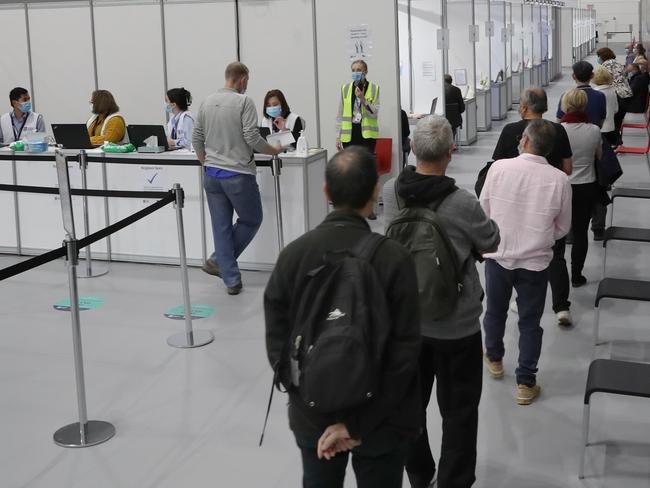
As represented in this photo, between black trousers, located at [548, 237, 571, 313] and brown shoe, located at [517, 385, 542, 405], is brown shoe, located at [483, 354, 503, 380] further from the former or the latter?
black trousers, located at [548, 237, 571, 313]

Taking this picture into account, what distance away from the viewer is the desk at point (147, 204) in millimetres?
6746

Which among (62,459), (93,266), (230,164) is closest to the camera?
(62,459)

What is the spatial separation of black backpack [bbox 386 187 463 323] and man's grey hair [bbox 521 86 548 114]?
216 centimetres

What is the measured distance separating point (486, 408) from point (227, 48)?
562 cm

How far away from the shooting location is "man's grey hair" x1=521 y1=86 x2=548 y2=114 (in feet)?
15.7

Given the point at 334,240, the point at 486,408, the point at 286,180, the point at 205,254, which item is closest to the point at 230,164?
the point at 286,180

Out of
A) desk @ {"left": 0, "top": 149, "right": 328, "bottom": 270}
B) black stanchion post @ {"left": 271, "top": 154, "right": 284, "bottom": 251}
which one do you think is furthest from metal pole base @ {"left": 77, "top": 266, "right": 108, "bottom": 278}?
black stanchion post @ {"left": 271, "top": 154, "right": 284, "bottom": 251}

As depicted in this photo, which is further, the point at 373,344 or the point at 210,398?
the point at 210,398

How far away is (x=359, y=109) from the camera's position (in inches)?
323

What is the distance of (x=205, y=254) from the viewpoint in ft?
23.0

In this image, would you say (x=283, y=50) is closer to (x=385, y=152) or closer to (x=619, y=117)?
(x=385, y=152)

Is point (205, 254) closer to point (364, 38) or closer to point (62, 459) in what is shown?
point (364, 38)

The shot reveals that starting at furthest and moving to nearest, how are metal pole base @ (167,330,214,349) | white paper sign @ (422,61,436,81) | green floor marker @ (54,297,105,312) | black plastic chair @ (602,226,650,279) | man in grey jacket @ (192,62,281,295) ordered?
white paper sign @ (422,61,436,81), green floor marker @ (54,297,105,312), man in grey jacket @ (192,62,281,295), black plastic chair @ (602,226,650,279), metal pole base @ (167,330,214,349)

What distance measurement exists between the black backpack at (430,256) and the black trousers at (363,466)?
670 millimetres
